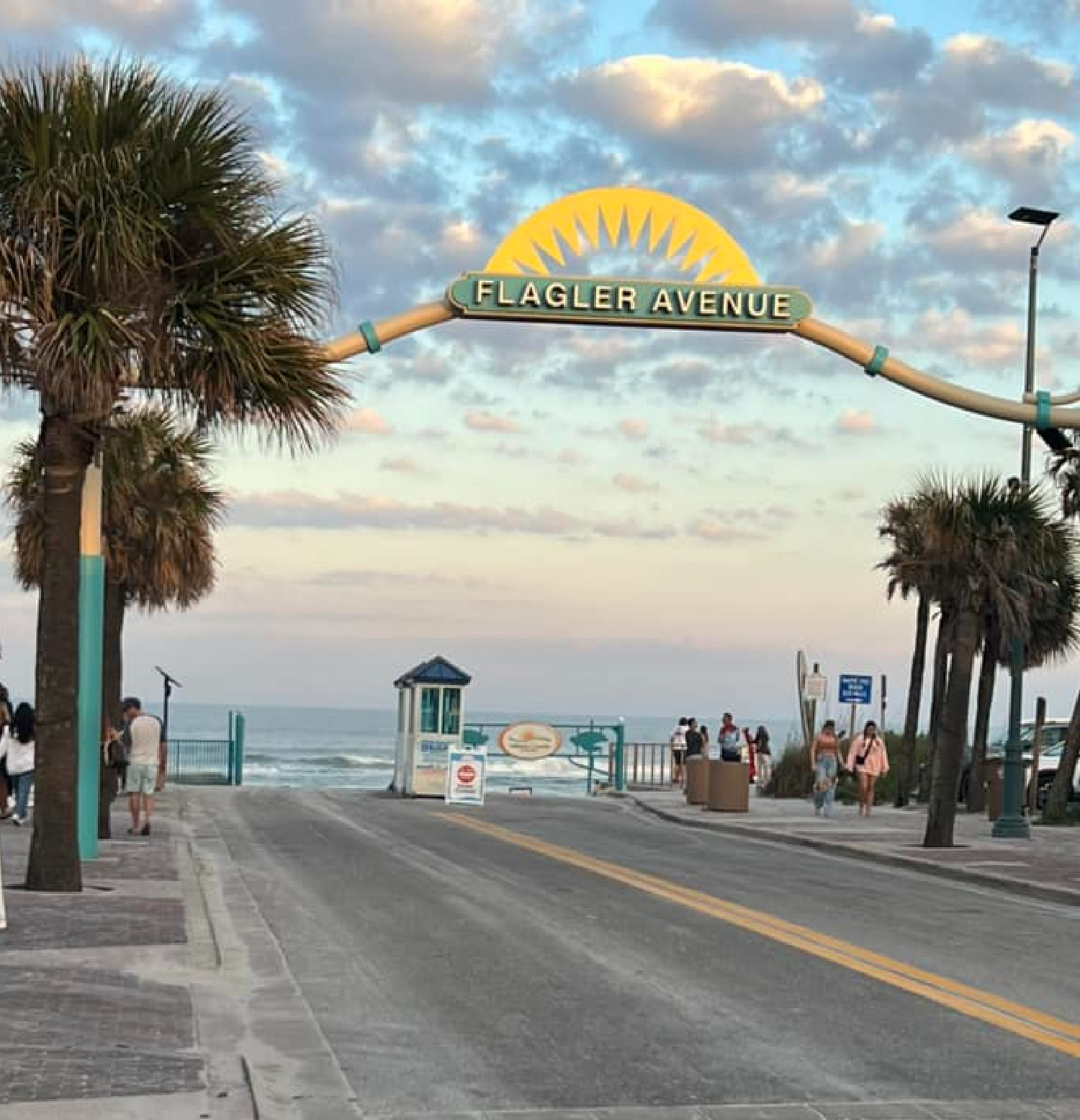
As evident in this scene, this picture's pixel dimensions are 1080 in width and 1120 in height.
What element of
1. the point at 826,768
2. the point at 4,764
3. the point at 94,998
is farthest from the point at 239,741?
the point at 94,998

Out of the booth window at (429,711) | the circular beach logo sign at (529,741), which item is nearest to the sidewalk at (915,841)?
the circular beach logo sign at (529,741)

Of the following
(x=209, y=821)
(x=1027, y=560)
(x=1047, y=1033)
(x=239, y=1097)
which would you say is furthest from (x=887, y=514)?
(x=239, y=1097)

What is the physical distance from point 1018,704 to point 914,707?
13204 mm

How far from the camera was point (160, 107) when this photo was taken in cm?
1543

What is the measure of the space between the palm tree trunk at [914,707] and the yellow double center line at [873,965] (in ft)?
66.4

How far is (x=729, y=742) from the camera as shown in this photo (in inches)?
1693

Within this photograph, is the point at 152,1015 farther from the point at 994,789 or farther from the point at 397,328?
the point at 994,789

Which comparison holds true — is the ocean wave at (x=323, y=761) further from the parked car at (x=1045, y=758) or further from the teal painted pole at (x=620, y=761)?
the parked car at (x=1045, y=758)

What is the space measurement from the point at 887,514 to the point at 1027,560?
1732 centimetres

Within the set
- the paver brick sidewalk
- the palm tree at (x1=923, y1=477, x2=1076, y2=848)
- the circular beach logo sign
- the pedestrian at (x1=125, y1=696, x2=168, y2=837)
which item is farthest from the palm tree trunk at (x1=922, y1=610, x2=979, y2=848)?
the circular beach logo sign

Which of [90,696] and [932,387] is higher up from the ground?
[932,387]

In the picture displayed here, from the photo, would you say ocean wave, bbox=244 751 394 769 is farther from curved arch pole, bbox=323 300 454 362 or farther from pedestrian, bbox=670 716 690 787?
curved arch pole, bbox=323 300 454 362

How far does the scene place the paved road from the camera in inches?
347

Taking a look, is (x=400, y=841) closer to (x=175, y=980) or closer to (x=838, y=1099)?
(x=175, y=980)
